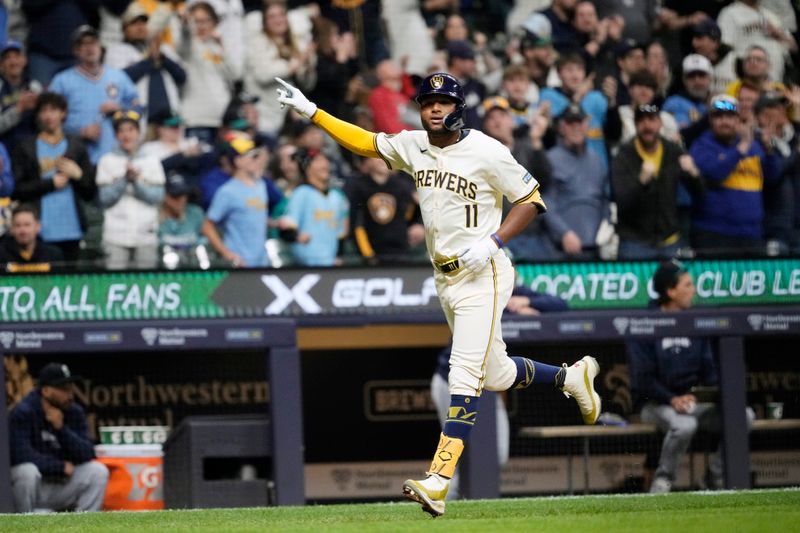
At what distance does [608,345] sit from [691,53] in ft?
12.9

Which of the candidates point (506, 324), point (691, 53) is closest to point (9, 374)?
point (506, 324)

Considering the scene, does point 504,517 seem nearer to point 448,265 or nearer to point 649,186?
point 448,265

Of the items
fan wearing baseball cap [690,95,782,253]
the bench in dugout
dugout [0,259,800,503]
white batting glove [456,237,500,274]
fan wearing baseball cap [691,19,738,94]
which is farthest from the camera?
fan wearing baseball cap [691,19,738,94]

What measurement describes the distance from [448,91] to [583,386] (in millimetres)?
1776

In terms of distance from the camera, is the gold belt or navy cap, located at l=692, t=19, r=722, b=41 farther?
navy cap, located at l=692, t=19, r=722, b=41

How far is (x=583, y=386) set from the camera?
6.92 m

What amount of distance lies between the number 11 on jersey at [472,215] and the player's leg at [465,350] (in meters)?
0.21

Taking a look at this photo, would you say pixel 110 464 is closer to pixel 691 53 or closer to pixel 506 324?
pixel 506 324

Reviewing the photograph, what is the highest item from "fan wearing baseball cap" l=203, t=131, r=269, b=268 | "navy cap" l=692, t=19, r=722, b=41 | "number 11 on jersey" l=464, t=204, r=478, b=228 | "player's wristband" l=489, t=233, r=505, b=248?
"navy cap" l=692, t=19, r=722, b=41

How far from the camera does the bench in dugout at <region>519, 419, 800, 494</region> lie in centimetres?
871

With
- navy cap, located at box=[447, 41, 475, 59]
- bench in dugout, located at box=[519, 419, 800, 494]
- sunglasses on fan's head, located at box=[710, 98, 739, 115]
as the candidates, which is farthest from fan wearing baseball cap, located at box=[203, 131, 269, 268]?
sunglasses on fan's head, located at box=[710, 98, 739, 115]

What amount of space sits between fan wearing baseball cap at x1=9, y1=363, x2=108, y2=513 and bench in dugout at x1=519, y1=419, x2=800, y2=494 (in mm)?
2849

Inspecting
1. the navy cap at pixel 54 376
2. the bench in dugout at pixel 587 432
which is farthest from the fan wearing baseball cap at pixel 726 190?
the navy cap at pixel 54 376

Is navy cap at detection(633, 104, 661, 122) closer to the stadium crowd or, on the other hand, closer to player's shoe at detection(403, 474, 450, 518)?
the stadium crowd
